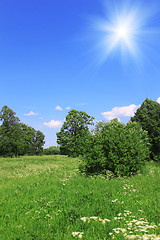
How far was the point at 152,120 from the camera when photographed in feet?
84.9

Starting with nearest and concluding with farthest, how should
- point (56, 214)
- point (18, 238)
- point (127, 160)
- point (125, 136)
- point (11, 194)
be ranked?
point (18, 238) → point (56, 214) → point (11, 194) → point (127, 160) → point (125, 136)

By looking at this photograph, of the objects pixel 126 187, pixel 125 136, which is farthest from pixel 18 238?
pixel 125 136

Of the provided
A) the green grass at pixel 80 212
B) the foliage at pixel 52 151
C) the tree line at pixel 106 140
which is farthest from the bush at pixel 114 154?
the foliage at pixel 52 151

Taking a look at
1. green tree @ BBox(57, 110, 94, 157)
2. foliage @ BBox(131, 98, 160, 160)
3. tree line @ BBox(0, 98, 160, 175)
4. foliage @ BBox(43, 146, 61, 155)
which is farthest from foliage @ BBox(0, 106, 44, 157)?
foliage @ BBox(43, 146, 61, 155)

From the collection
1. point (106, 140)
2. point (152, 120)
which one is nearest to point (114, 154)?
point (106, 140)

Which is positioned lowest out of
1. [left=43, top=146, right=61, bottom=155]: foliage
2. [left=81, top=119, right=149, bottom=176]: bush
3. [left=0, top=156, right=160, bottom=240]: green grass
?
[left=0, top=156, right=160, bottom=240]: green grass

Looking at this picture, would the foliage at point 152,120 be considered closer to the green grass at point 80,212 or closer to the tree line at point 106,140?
the tree line at point 106,140

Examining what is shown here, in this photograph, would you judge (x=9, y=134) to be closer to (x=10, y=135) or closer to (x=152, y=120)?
(x=10, y=135)

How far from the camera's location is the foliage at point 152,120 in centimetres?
2544

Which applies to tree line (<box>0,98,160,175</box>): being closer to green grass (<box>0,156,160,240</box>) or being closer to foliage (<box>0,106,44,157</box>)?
foliage (<box>0,106,44,157</box>)

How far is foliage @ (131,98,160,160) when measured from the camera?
2544cm

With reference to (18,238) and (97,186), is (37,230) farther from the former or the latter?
(97,186)

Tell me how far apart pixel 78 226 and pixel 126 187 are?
407cm

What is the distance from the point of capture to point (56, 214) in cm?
570
